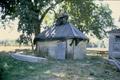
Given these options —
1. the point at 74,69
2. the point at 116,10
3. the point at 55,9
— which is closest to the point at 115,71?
the point at 74,69

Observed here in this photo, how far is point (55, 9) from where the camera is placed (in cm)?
4500

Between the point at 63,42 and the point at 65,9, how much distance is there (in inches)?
525

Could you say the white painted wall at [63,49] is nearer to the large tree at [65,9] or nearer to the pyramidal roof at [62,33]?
the pyramidal roof at [62,33]

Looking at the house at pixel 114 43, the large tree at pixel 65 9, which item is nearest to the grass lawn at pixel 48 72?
the house at pixel 114 43

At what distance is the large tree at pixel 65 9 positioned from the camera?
3198cm

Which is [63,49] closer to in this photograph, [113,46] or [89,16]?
[113,46]

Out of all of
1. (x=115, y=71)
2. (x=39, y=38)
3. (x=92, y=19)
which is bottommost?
(x=115, y=71)

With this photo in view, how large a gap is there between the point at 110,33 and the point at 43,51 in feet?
24.0

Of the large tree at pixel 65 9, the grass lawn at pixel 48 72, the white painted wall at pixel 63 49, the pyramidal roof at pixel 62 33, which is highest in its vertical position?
the large tree at pixel 65 9

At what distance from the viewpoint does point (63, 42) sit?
1246 inches

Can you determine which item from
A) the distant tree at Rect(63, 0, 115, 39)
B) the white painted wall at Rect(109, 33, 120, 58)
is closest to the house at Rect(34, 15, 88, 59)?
the white painted wall at Rect(109, 33, 120, 58)

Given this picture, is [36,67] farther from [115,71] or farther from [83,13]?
[83,13]

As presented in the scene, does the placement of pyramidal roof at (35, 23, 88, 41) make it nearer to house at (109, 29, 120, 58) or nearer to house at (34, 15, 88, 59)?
house at (34, 15, 88, 59)

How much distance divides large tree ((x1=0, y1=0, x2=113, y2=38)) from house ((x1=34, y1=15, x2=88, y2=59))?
78.4 inches
